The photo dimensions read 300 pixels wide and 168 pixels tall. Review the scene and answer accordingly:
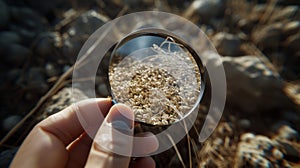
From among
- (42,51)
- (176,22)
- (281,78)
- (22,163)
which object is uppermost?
(176,22)

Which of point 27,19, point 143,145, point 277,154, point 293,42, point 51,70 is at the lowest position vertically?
point 277,154

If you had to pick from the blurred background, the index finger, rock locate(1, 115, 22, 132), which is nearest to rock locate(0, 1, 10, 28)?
the blurred background

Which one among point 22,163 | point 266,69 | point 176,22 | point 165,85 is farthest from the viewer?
point 176,22

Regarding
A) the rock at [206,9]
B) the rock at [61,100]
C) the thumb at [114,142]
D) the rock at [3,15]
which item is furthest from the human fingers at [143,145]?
the rock at [3,15]

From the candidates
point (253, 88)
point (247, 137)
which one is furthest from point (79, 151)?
point (253, 88)

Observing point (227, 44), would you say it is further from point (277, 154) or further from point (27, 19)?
point (27, 19)

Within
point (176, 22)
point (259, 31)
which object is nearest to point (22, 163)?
point (176, 22)

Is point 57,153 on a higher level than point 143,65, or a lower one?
lower

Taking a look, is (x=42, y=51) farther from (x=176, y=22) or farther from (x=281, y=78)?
(x=281, y=78)
